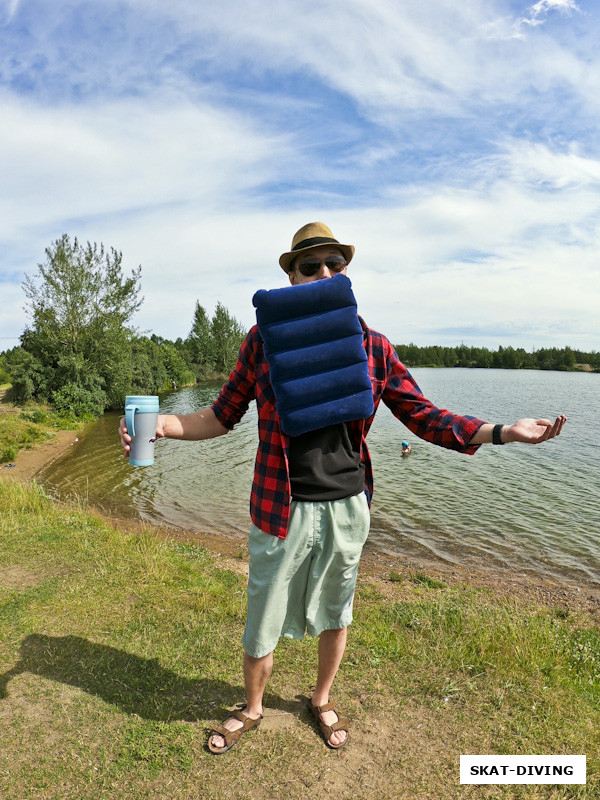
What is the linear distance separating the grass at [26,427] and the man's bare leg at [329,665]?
55.4 ft

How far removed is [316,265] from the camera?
242 cm

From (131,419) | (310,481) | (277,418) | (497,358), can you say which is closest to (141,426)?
(131,419)

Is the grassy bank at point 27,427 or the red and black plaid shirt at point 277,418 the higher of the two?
the red and black plaid shirt at point 277,418

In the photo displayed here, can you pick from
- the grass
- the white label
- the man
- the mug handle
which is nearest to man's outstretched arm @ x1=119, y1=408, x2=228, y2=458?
the man

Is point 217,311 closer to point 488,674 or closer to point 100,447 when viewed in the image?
Result: point 100,447

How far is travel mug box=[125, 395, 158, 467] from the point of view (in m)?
2.38

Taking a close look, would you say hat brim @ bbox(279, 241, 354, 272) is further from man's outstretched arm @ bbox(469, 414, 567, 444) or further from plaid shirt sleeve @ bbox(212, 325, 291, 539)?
man's outstretched arm @ bbox(469, 414, 567, 444)

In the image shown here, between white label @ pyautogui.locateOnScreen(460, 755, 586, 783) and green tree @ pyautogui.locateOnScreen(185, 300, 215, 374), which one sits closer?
white label @ pyautogui.locateOnScreen(460, 755, 586, 783)

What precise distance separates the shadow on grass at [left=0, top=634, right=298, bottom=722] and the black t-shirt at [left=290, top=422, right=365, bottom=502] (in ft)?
5.05

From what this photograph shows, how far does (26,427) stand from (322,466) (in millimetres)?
21694

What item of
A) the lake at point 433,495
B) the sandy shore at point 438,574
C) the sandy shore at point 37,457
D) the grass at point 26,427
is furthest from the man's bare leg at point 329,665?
the grass at point 26,427

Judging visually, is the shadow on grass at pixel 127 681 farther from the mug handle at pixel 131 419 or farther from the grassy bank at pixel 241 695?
the mug handle at pixel 131 419

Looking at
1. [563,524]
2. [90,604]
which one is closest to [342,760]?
[90,604]

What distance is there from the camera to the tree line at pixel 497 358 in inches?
4035
